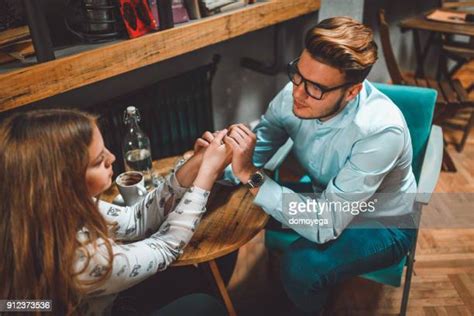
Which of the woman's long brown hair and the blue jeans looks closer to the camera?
the woman's long brown hair

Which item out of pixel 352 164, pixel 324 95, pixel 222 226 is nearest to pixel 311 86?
pixel 324 95

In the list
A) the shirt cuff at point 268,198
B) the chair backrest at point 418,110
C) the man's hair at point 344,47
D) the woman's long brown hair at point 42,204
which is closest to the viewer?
the woman's long brown hair at point 42,204

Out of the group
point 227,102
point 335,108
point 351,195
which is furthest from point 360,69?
point 227,102

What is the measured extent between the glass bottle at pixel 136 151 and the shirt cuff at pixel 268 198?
434 millimetres

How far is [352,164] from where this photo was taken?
1258 millimetres

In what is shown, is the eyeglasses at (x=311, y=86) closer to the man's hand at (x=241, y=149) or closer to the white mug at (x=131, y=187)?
the man's hand at (x=241, y=149)

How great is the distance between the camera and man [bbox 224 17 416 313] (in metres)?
1.21

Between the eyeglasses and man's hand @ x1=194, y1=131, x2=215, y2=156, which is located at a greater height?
the eyeglasses

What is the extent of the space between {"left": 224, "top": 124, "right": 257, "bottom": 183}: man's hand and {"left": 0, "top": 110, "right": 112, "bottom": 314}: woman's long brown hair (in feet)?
1.50

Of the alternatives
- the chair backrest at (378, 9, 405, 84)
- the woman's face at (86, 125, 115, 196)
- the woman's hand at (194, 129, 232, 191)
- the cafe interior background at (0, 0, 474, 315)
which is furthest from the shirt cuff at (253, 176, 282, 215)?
the chair backrest at (378, 9, 405, 84)

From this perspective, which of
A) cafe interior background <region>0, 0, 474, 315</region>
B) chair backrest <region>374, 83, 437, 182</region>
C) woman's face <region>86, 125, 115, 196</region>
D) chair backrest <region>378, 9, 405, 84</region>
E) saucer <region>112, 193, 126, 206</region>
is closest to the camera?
woman's face <region>86, 125, 115, 196</region>

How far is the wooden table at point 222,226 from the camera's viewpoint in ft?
3.98

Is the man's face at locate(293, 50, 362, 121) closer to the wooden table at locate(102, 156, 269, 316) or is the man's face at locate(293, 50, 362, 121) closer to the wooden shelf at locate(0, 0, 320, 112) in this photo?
the wooden table at locate(102, 156, 269, 316)

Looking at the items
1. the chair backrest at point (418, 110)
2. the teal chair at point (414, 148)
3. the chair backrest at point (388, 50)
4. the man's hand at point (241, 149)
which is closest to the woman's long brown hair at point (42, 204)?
the man's hand at point (241, 149)
